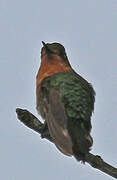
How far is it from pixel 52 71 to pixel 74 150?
2.97 metres

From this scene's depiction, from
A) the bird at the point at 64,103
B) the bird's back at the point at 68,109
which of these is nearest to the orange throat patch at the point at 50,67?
the bird at the point at 64,103

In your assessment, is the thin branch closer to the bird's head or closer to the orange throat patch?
the orange throat patch

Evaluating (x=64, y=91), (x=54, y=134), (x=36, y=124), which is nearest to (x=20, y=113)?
(x=36, y=124)

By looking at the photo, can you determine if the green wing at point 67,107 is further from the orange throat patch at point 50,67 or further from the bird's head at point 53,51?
the bird's head at point 53,51

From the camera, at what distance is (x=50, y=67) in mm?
8844

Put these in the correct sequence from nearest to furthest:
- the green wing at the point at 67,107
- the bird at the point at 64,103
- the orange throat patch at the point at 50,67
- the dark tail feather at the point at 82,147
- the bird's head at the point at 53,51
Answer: the dark tail feather at the point at 82,147 < the bird at the point at 64,103 < the green wing at the point at 67,107 < the orange throat patch at the point at 50,67 < the bird's head at the point at 53,51

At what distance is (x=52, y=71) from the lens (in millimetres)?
8719

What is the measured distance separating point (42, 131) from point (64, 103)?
133cm

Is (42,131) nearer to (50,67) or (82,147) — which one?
(82,147)

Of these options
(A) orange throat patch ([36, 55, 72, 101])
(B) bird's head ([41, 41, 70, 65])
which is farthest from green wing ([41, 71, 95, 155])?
(B) bird's head ([41, 41, 70, 65])

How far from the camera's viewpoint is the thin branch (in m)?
4.87

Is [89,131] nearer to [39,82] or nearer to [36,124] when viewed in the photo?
[36,124]

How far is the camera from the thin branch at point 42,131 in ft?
16.0

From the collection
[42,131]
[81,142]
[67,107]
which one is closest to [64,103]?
[67,107]
